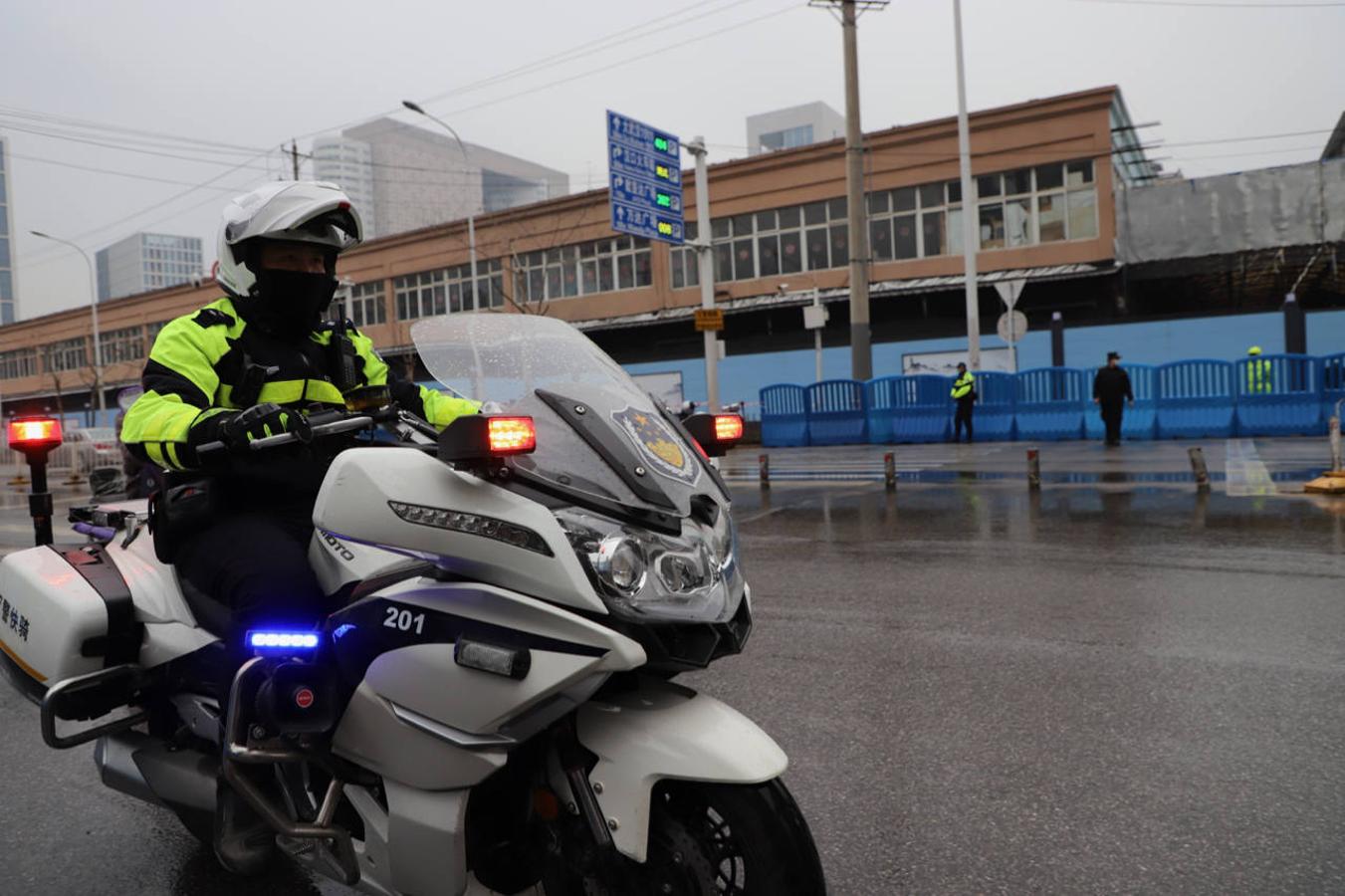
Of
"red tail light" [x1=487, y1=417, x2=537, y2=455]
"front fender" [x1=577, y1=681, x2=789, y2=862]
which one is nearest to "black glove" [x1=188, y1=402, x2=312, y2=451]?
"red tail light" [x1=487, y1=417, x2=537, y2=455]

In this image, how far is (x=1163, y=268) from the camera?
31.0 meters

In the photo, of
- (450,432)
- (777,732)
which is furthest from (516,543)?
(777,732)

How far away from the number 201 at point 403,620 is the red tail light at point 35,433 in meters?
3.03

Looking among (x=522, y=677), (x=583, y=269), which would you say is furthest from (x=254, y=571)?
(x=583, y=269)

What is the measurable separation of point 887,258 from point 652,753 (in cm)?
3470

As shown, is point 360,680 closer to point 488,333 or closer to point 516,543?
point 516,543

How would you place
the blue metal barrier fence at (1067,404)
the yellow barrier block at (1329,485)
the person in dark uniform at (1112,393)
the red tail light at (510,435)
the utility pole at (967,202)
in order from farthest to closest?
the utility pole at (967,202) → the blue metal barrier fence at (1067,404) → the person in dark uniform at (1112,393) → the yellow barrier block at (1329,485) → the red tail light at (510,435)

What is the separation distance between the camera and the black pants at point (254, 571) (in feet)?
8.02

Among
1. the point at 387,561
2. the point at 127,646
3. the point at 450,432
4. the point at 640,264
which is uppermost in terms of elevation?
the point at 640,264

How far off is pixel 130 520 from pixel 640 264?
38.2 m

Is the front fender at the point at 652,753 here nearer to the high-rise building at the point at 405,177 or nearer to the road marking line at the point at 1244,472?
the road marking line at the point at 1244,472

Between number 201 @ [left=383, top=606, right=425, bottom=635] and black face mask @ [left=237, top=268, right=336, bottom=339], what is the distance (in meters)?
1.10

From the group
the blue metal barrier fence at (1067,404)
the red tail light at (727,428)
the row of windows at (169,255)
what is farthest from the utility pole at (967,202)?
the row of windows at (169,255)

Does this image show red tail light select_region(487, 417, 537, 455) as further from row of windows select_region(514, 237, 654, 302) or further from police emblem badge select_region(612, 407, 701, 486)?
row of windows select_region(514, 237, 654, 302)
